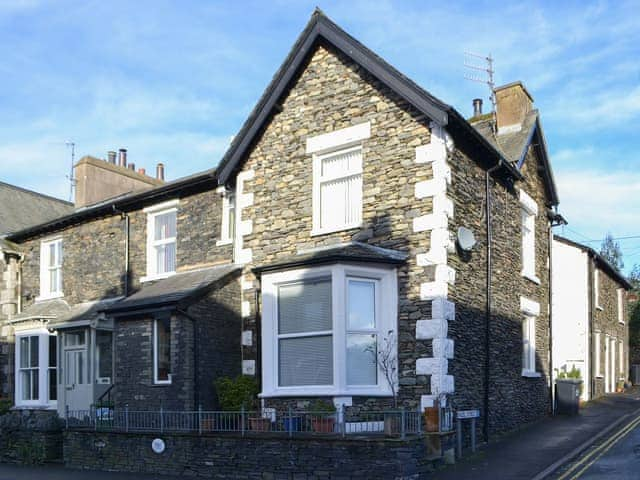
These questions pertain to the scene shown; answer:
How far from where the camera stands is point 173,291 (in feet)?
57.2

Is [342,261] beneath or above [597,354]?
above

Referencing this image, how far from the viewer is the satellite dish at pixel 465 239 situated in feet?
49.1

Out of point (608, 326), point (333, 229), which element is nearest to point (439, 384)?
point (333, 229)

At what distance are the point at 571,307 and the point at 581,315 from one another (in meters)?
0.41

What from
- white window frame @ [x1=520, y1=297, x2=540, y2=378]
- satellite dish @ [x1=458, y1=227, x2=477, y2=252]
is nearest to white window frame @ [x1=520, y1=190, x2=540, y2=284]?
white window frame @ [x1=520, y1=297, x2=540, y2=378]

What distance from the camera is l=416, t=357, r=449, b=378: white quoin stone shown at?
1399cm

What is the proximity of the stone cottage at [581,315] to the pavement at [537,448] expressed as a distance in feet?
10.5

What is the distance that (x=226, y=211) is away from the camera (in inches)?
739

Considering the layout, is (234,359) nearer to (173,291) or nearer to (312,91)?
(173,291)

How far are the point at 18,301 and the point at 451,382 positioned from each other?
16.9 m

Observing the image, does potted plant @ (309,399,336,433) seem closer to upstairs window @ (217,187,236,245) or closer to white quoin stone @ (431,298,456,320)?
white quoin stone @ (431,298,456,320)

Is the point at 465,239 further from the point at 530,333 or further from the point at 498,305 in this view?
the point at 530,333

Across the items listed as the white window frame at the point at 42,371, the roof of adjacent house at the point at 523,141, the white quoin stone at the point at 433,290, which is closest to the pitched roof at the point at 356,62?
the roof of adjacent house at the point at 523,141

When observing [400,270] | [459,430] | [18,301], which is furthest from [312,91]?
[18,301]
